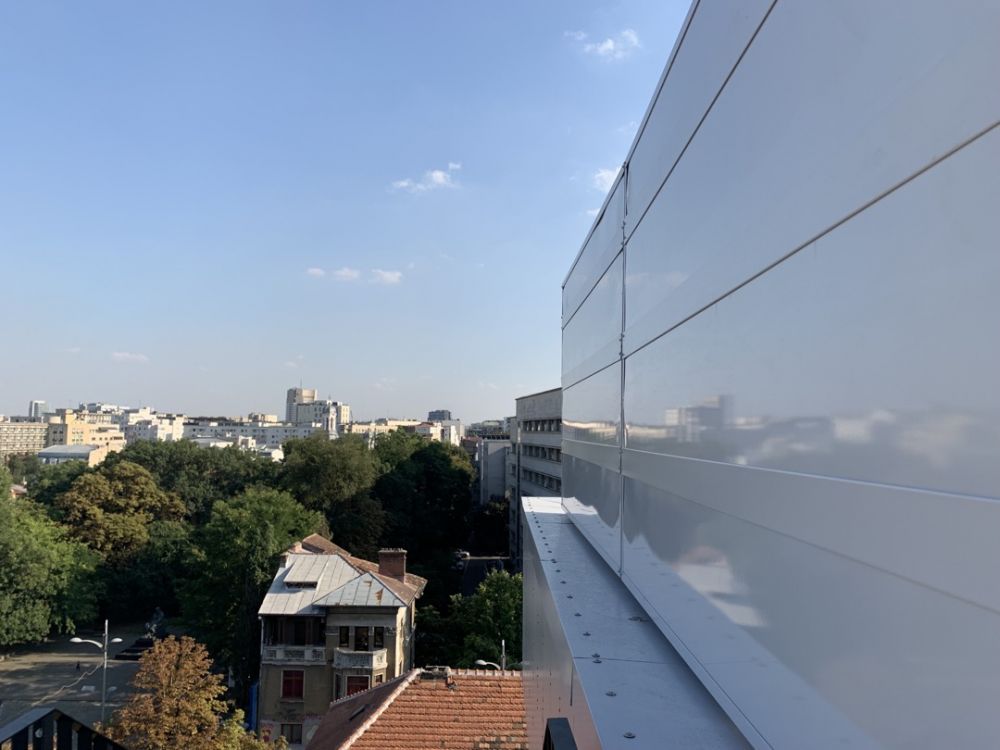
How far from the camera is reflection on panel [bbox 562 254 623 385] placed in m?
4.58

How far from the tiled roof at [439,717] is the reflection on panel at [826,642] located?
958cm

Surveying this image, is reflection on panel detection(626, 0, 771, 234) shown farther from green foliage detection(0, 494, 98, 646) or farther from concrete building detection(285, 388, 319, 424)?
concrete building detection(285, 388, 319, 424)

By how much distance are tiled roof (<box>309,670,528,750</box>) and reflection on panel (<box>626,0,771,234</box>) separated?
9.82m

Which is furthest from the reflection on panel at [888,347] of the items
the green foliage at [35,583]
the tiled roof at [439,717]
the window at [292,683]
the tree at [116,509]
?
the tree at [116,509]

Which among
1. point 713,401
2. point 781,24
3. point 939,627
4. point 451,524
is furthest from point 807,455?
point 451,524

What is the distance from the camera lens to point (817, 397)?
162cm

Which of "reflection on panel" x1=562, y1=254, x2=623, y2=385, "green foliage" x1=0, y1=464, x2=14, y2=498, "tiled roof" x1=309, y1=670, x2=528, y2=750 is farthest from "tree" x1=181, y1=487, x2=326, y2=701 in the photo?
"reflection on panel" x1=562, y1=254, x2=623, y2=385

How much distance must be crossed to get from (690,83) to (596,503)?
11.0ft

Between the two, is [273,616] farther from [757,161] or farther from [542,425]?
[757,161]

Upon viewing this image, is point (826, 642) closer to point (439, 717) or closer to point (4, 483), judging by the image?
point (439, 717)

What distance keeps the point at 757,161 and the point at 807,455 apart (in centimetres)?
101

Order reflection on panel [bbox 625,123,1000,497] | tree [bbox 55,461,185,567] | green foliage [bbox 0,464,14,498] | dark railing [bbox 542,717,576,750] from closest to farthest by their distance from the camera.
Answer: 1. reflection on panel [bbox 625,123,1000,497]
2. dark railing [bbox 542,717,576,750]
3. green foliage [bbox 0,464,14,498]
4. tree [bbox 55,461,185,567]

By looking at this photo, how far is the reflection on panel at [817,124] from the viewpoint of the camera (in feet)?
3.80

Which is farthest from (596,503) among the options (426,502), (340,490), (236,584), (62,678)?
(426,502)
